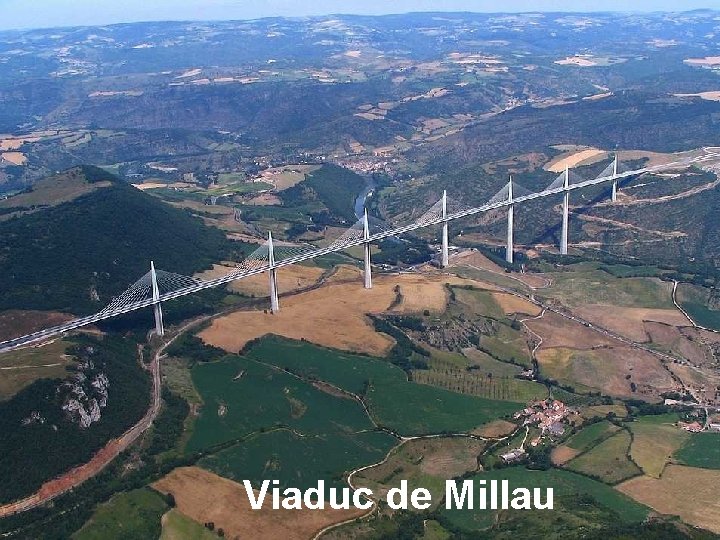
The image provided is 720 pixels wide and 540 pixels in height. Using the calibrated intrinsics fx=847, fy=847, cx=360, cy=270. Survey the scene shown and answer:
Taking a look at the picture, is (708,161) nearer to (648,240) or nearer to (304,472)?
(648,240)

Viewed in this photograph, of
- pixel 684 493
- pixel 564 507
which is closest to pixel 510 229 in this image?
pixel 684 493

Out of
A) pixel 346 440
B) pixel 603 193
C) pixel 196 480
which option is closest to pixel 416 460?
pixel 346 440

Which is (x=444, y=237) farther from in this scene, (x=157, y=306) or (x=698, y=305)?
(x=157, y=306)

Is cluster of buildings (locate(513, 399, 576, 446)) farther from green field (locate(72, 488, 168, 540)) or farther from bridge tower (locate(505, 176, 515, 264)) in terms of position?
bridge tower (locate(505, 176, 515, 264))

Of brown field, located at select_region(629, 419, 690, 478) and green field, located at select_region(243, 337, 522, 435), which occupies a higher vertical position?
green field, located at select_region(243, 337, 522, 435)

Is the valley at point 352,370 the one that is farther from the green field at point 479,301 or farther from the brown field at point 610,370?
the green field at point 479,301

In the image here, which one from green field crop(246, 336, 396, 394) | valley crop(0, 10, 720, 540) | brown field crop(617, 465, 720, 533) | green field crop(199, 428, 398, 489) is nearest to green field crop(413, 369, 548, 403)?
valley crop(0, 10, 720, 540)
